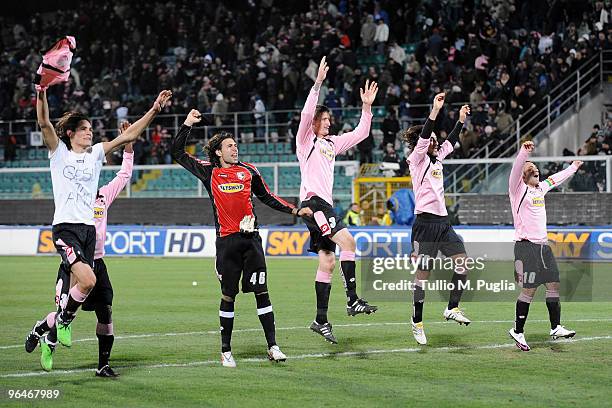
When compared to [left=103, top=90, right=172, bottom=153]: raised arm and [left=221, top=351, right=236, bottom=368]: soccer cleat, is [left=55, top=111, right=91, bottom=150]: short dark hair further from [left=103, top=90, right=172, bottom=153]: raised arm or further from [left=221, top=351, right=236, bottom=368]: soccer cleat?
[left=221, top=351, right=236, bottom=368]: soccer cleat

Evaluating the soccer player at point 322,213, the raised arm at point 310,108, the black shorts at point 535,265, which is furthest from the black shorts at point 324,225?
the black shorts at point 535,265

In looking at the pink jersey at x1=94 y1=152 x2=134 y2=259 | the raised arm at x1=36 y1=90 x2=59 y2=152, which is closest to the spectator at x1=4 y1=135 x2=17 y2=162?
the pink jersey at x1=94 y1=152 x2=134 y2=259

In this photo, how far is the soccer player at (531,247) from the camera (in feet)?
38.7

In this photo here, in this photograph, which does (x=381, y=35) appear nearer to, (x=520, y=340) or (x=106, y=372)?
(x=520, y=340)

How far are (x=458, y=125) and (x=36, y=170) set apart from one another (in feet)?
74.4

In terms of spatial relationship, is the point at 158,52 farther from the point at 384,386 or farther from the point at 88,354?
the point at 384,386

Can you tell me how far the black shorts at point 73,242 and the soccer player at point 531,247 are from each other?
4.90 meters

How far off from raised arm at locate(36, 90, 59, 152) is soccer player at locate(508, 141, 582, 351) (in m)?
5.18

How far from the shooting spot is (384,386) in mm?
9328

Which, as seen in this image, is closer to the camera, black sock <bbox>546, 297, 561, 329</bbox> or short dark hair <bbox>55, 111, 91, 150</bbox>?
short dark hair <bbox>55, 111, 91, 150</bbox>

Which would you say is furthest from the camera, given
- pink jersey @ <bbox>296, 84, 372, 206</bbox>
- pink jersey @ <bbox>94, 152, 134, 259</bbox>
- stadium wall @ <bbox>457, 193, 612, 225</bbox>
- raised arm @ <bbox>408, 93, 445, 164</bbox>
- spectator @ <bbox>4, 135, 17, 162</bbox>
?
spectator @ <bbox>4, 135, 17, 162</bbox>

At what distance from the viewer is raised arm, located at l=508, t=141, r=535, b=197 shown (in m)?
11.6

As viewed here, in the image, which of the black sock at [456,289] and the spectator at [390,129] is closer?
the black sock at [456,289]

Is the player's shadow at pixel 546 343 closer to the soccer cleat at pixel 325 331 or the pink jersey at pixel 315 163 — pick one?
the soccer cleat at pixel 325 331
